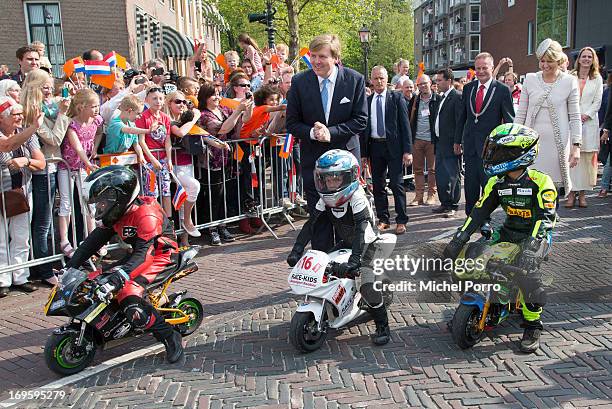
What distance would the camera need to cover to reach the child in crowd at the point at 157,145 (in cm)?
697

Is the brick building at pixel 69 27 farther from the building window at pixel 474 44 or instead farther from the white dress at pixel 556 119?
the building window at pixel 474 44

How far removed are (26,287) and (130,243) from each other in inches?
92.7

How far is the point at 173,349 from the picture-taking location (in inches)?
173

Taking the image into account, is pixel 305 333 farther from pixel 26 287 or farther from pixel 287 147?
pixel 287 147

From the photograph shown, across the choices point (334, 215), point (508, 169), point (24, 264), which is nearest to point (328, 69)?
point (334, 215)

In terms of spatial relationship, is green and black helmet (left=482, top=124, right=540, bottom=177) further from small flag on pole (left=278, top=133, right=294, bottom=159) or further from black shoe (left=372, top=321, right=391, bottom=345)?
small flag on pole (left=278, top=133, right=294, bottom=159)

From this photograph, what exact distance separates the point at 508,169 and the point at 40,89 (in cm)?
470

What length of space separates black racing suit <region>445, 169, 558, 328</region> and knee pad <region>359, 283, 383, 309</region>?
0.74 meters

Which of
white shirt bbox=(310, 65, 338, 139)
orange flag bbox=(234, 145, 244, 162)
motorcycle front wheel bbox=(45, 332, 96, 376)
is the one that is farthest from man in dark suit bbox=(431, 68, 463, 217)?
motorcycle front wheel bbox=(45, 332, 96, 376)

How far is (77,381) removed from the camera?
4121mm

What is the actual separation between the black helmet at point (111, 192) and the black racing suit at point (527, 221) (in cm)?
255

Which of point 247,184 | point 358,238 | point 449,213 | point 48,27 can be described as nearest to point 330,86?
point 358,238

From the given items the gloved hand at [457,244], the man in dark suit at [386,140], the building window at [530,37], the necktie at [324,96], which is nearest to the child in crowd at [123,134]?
the necktie at [324,96]

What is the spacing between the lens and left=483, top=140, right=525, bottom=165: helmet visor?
4.48 m
